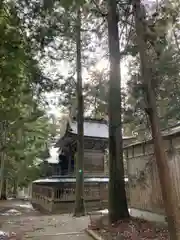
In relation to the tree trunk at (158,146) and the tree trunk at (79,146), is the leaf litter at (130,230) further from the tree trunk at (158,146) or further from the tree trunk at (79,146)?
the tree trunk at (79,146)

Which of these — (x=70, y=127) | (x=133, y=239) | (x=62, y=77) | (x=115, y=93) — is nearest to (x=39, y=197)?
(x=70, y=127)

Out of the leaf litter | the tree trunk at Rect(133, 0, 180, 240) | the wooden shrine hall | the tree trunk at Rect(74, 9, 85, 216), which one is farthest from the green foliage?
the leaf litter

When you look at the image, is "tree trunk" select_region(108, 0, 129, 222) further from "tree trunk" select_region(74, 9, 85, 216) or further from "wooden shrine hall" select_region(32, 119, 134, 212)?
"wooden shrine hall" select_region(32, 119, 134, 212)

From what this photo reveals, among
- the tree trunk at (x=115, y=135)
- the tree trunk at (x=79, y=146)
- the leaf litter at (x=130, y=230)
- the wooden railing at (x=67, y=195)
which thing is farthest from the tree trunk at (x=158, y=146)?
the wooden railing at (x=67, y=195)

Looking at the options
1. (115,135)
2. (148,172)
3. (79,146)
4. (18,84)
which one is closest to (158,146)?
(18,84)

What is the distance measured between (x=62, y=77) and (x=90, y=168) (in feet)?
29.2

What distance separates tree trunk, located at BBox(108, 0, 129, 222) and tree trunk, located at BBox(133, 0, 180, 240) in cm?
354

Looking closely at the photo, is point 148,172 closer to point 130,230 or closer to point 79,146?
point 130,230

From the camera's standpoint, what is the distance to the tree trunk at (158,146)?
3939 millimetres

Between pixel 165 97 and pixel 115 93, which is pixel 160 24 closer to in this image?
pixel 165 97

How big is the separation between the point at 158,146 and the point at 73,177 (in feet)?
49.6

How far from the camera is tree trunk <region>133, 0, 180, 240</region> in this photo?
3.94 metres

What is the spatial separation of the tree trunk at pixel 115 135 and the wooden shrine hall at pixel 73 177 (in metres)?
6.37

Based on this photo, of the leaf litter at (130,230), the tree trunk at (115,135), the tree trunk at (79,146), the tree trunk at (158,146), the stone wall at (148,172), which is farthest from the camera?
the tree trunk at (79,146)
